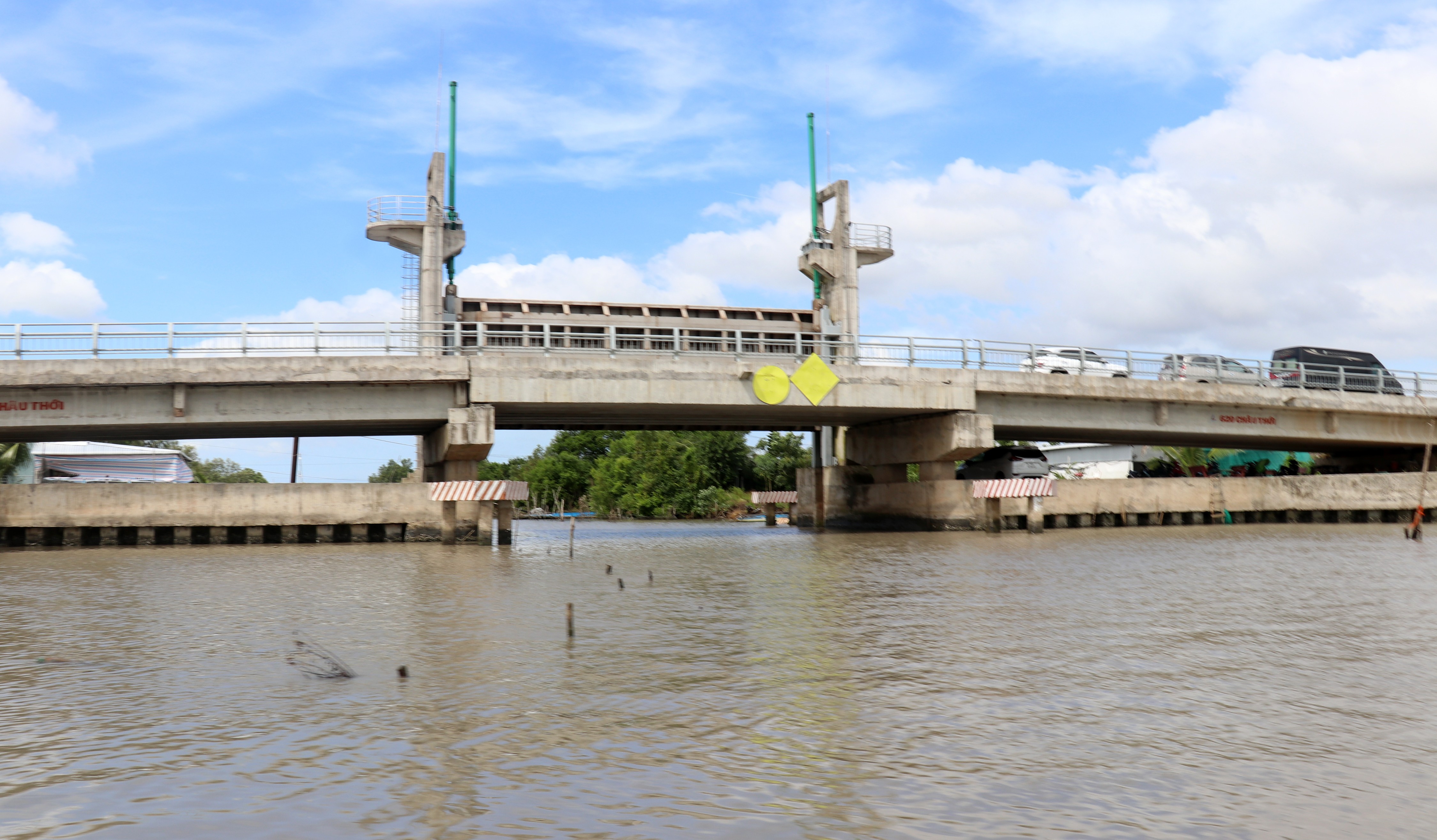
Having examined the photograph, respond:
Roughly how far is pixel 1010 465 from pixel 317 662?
112 ft

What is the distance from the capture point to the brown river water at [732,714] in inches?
216

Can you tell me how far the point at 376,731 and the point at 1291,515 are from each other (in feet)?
151

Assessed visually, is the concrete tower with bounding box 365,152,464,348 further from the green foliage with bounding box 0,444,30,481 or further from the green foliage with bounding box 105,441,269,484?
the green foliage with bounding box 105,441,269,484

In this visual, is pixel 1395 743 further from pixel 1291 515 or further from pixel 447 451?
pixel 1291 515

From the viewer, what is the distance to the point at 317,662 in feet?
32.9

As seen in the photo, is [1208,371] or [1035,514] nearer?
[1035,514]

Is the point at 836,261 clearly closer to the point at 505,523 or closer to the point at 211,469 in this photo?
the point at 505,523

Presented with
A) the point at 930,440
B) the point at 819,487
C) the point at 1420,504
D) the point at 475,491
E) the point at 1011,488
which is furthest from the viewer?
the point at 819,487

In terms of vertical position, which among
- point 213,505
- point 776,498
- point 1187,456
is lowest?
point 213,505

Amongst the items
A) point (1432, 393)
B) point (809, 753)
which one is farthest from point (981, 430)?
point (809, 753)

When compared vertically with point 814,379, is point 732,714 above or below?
below

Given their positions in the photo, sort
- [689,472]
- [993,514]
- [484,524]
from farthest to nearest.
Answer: [689,472]
[993,514]
[484,524]

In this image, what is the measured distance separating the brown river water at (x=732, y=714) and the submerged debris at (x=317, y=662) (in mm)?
167

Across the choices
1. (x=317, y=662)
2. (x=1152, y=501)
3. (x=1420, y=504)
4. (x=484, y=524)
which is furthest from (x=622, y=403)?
(x=1420, y=504)
